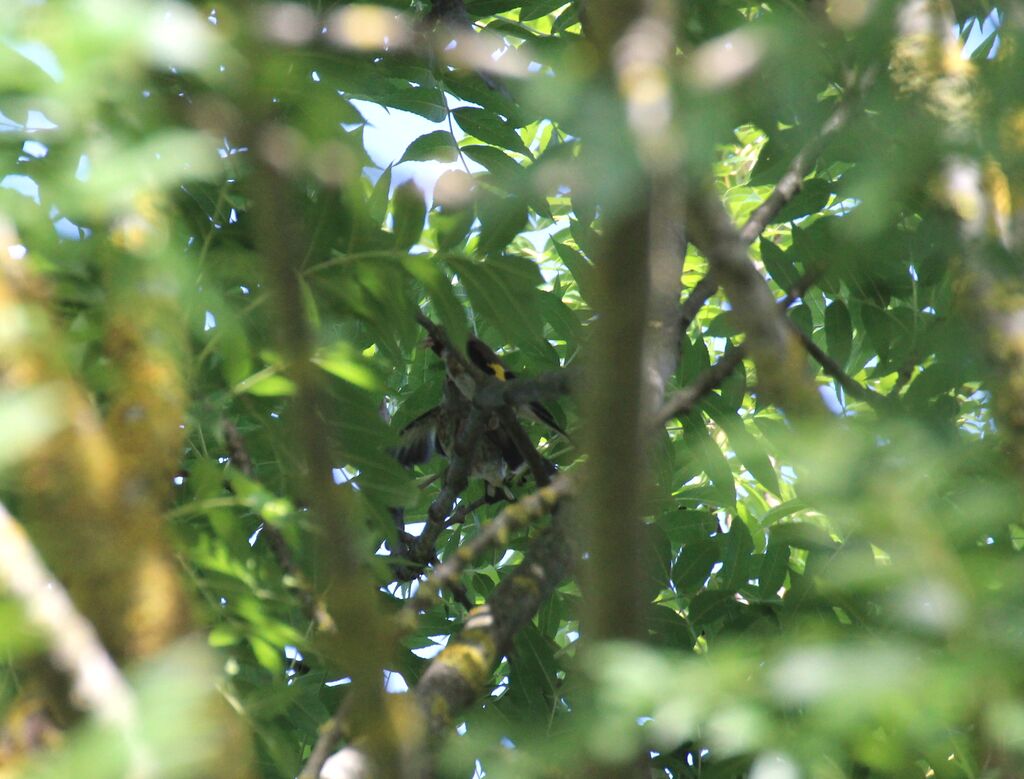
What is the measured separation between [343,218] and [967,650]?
5.00 ft

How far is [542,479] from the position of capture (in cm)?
324

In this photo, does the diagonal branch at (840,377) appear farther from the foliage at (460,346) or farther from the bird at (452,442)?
the bird at (452,442)

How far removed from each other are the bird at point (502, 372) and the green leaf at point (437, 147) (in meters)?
0.57

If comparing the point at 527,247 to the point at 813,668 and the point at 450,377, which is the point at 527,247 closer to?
the point at 450,377

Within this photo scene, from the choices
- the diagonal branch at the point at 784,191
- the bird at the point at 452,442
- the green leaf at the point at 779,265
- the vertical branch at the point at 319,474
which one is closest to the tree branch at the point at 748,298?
the diagonal branch at the point at 784,191

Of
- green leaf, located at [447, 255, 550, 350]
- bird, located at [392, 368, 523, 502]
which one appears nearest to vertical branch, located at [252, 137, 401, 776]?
green leaf, located at [447, 255, 550, 350]

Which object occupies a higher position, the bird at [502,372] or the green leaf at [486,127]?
the green leaf at [486,127]

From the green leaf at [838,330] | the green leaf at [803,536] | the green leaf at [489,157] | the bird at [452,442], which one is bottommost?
the bird at [452,442]

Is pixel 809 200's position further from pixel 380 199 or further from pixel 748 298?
pixel 748 298

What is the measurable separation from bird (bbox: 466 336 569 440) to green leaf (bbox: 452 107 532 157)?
1.98ft

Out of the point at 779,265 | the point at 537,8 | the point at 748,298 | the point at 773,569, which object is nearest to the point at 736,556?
the point at 773,569

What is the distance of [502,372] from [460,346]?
161 cm

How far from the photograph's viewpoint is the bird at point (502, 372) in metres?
3.45

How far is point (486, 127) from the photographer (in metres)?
3.25
